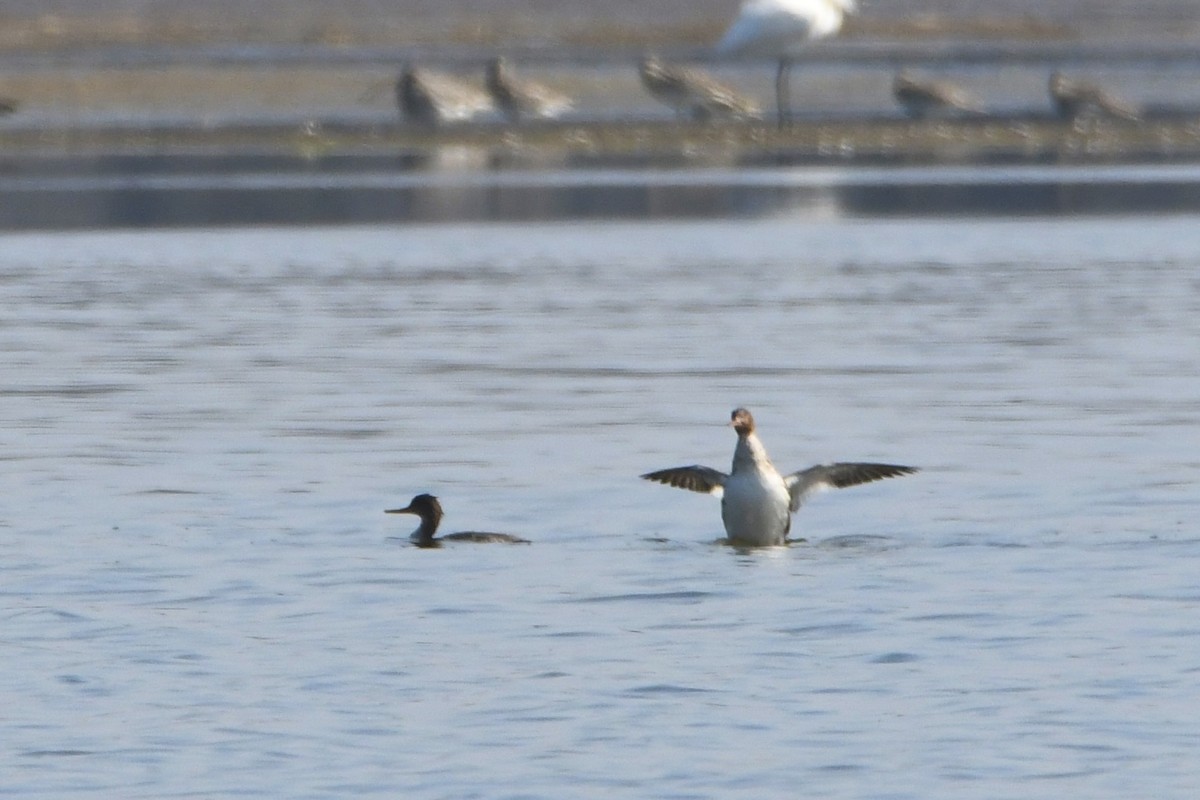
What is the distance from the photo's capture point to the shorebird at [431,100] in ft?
167

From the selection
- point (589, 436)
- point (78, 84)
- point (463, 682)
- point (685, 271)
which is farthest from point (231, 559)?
point (78, 84)

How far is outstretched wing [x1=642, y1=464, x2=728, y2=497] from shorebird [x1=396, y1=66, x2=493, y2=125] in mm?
36819

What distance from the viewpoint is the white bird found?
5266 centimetres

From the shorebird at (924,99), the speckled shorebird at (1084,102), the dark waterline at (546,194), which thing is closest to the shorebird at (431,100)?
the dark waterline at (546,194)

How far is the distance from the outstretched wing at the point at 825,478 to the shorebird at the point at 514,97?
37346 mm

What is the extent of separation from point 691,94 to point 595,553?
124ft

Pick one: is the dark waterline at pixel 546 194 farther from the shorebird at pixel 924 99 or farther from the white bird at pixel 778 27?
the white bird at pixel 778 27

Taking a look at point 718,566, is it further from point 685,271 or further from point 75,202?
point 75,202

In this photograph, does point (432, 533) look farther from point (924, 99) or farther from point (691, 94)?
point (924, 99)

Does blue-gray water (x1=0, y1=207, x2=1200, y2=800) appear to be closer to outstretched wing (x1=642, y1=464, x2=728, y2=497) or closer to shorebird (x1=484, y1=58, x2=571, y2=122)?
outstretched wing (x1=642, y1=464, x2=728, y2=497)

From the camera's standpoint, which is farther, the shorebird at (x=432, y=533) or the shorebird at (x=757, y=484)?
the shorebird at (x=757, y=484)

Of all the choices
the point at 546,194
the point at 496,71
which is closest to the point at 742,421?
the point at 546,194

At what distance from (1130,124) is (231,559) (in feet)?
130

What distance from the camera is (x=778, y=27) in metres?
52.7
